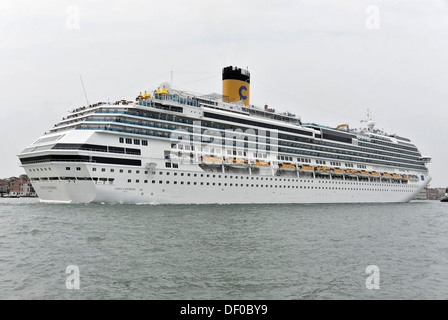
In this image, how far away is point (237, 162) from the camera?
137 feet

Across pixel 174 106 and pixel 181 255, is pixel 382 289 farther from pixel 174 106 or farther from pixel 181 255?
pixel 174 106

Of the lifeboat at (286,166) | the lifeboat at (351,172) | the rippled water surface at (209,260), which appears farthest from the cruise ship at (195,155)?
the rippled water surface at (209,260)

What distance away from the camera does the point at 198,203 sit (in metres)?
37.5

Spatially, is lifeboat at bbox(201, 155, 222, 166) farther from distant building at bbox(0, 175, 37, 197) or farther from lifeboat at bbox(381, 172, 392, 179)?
distant building at bbox(0, 175, 37, 197)

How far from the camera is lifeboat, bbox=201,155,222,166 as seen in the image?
129 ft

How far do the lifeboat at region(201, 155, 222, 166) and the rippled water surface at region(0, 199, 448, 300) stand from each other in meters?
17.4

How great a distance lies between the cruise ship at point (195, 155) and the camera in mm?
32688

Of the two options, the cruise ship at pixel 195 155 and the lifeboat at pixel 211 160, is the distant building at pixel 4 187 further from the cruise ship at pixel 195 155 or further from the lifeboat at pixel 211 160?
the lifeboat at pixel 211 160

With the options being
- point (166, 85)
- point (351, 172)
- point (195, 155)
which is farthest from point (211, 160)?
point (351, 172)

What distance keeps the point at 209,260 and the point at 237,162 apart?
29.1 meters

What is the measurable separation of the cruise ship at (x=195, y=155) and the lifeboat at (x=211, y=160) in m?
0.12

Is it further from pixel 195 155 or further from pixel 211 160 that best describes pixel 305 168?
pixel 195 155

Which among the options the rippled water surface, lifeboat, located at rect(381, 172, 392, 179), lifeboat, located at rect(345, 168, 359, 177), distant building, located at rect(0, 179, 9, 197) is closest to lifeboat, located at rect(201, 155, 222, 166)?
the rippled water surface
